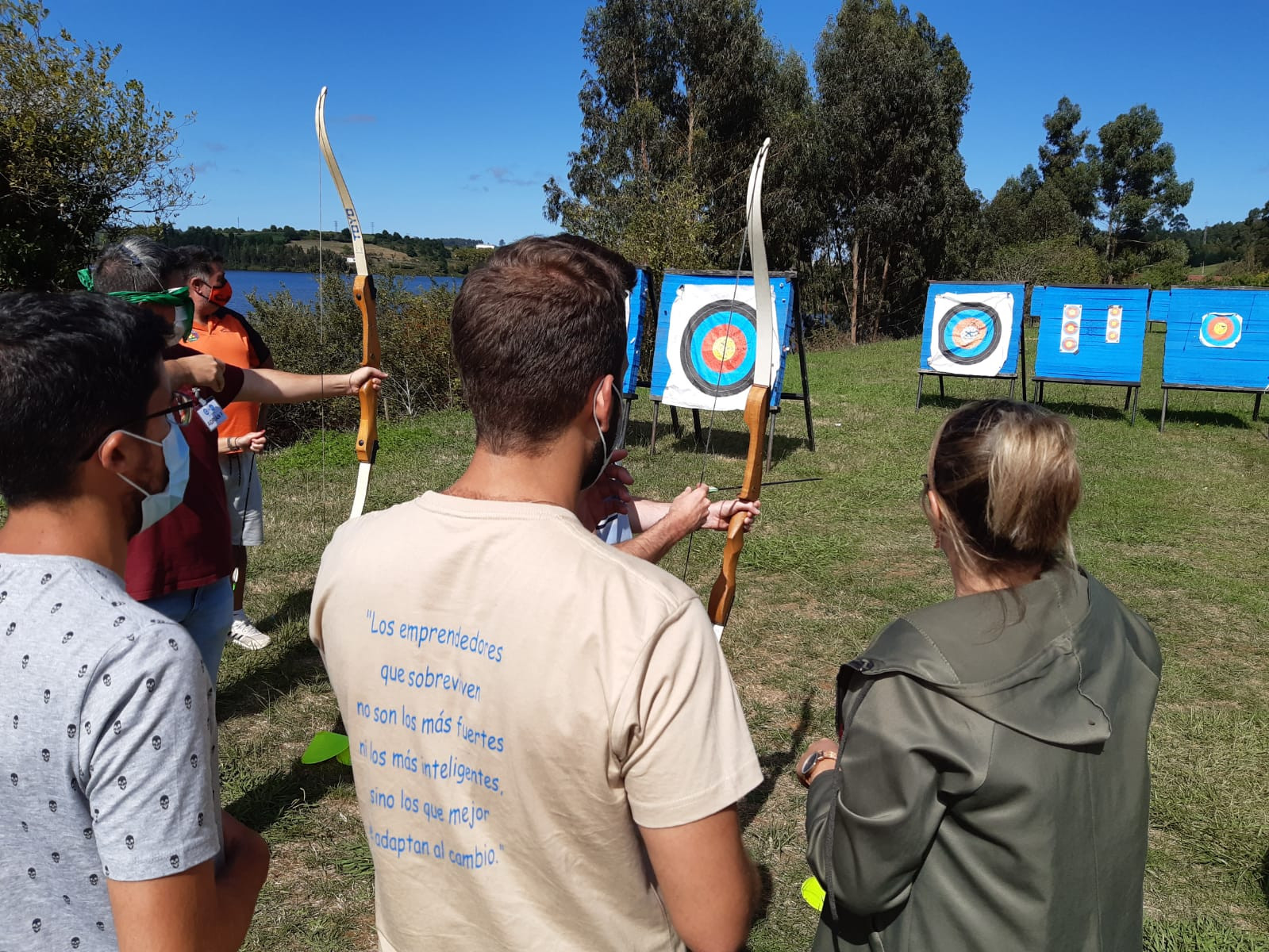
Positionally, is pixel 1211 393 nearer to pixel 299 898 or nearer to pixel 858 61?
pixel 299 898

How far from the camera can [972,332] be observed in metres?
10.3

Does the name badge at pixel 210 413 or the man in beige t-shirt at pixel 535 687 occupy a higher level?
the name badge at pixel 210 413

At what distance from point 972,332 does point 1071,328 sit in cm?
104

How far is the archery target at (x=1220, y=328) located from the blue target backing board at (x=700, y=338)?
5.24 metres

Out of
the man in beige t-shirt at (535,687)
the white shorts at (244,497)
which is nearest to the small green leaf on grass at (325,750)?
the white shorts at (244,497)

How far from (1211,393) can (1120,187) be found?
32.0 metres

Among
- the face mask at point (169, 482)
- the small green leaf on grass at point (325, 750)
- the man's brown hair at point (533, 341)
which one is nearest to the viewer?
the man's brown hair at point (533, 341)

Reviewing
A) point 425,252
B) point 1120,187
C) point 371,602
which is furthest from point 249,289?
point 1120,187

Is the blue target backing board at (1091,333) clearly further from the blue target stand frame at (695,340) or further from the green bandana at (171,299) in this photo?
the green bandana at (171,299)

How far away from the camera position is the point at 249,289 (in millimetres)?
12281

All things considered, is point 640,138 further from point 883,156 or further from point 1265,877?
point 1265,877

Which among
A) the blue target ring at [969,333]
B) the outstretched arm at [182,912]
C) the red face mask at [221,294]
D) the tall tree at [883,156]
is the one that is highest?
the tall tree at [883,156]

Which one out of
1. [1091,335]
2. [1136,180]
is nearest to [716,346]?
[1091,335]

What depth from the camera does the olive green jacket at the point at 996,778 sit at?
42.3 inches
